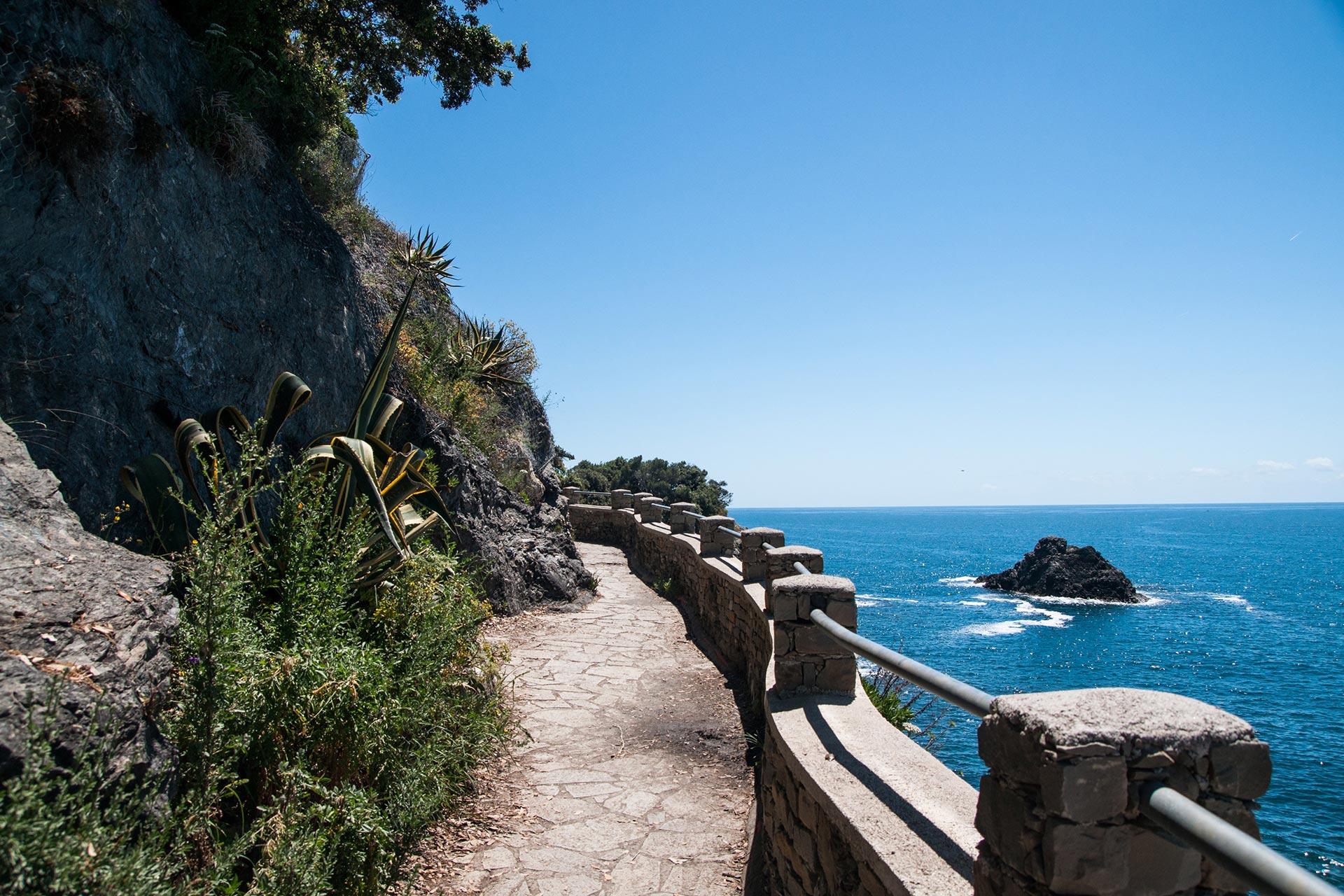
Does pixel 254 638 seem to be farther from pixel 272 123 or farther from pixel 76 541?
pixel 272 123

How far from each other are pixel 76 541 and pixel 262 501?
129 inches

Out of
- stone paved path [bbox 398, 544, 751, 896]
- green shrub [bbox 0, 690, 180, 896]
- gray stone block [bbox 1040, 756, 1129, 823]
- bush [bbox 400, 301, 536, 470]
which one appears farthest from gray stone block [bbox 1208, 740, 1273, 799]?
A: bush [bbox 400, 301, 536, 470]

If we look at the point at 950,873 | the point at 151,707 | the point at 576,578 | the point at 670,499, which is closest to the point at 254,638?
the point at 151,707

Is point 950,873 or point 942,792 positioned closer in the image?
point 950,873

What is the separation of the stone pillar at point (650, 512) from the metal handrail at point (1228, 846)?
12.8m

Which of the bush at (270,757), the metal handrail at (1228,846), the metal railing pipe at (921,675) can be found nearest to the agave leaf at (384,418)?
the bush at (270,757)

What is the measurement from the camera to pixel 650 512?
14578mm

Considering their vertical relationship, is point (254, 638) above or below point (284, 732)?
above

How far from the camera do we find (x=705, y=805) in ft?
16.0

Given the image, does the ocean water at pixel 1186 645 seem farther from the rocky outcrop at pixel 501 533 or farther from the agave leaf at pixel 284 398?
the agave leaf at pixel 284 398

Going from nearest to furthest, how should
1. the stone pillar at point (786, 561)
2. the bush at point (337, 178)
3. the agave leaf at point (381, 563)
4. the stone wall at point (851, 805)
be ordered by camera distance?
the stone wall at point (851, 805) < the agave leaf at point (381, 563) < the stone pillar at point (786, 561) < the bush at point (337, 178)

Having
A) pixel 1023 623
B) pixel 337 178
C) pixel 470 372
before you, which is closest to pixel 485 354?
pixel 470 372

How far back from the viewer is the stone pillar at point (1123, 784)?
171cm

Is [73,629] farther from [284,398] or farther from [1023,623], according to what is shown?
[1023,623]
